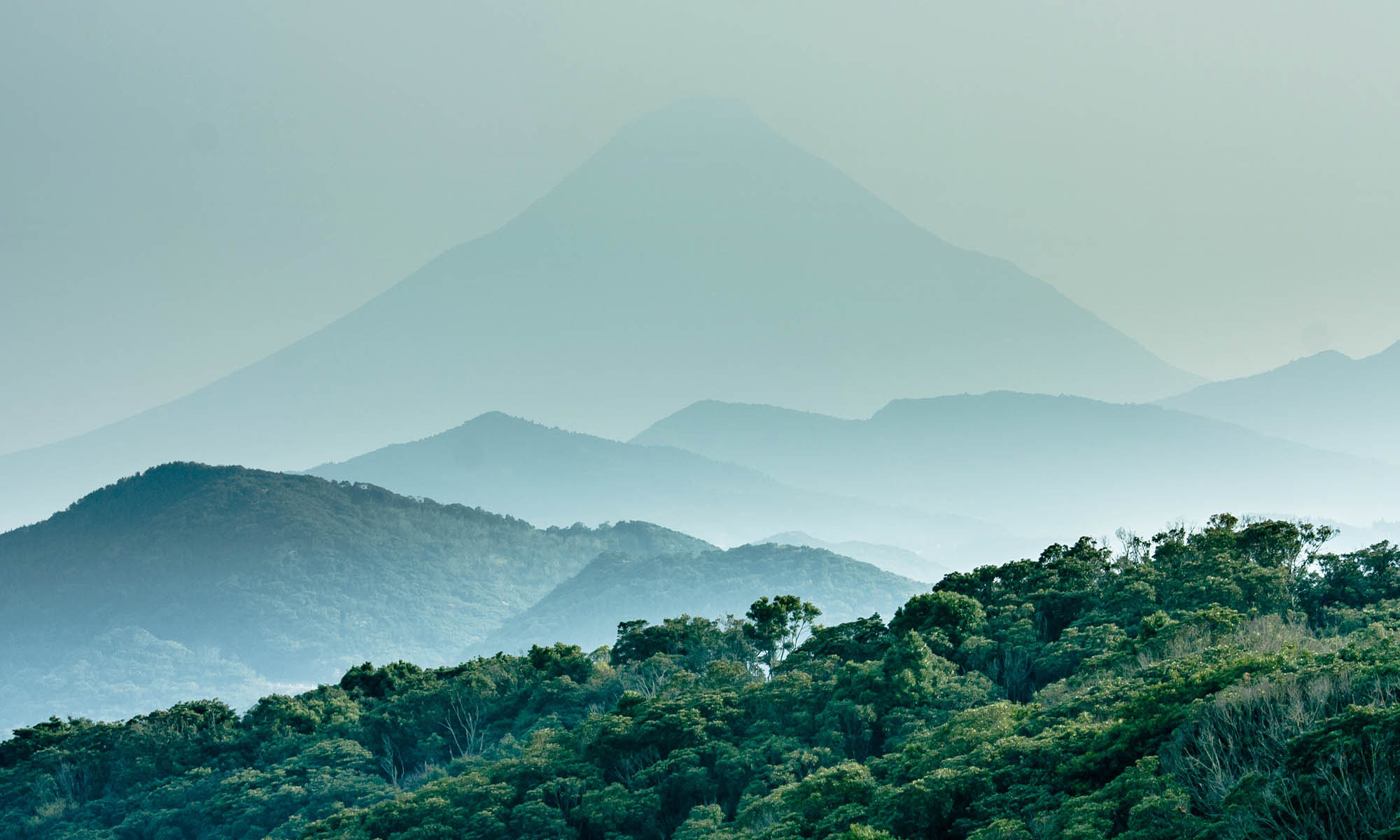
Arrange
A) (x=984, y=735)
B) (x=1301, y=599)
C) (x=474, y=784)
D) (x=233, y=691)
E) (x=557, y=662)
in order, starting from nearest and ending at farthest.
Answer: (x=984, y=735) < (x=474, y=784) < (x=1301, y=599) < (x=557, y=662) < (x=233, y=691)

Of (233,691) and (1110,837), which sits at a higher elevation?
(233,691)

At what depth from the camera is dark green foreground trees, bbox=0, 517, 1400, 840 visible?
18.5 m

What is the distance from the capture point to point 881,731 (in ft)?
111

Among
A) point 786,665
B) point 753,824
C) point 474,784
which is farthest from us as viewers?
point 786,665

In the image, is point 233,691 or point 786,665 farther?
point 233,691

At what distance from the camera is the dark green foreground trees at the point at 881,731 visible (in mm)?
18484

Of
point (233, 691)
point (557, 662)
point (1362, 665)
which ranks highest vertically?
point (233, 691)

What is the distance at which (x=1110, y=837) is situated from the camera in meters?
17.5

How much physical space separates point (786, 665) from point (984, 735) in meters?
18.0

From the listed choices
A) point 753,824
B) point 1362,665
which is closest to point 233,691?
point 753,824

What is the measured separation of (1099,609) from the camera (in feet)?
129

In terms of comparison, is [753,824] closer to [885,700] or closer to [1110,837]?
[885,700]

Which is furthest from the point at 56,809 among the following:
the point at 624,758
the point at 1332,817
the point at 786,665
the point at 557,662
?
the point at 1332,817

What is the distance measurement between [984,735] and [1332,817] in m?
10.5
